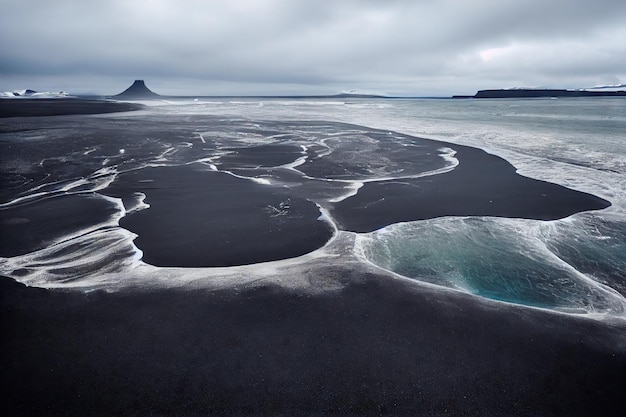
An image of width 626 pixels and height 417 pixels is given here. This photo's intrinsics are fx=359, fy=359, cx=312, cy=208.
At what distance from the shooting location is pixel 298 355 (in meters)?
4.66

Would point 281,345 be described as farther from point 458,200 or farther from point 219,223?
point 458,200

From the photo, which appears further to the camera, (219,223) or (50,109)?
(50,109)

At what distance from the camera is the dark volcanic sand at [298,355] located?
398 centimetres

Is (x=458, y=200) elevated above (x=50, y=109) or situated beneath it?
situated beneath

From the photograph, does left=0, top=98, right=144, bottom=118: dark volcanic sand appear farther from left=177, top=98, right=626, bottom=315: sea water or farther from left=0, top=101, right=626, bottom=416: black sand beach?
left=177, top=98, right=626, bottom=315: sea water

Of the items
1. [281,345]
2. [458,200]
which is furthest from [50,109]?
[281,345]

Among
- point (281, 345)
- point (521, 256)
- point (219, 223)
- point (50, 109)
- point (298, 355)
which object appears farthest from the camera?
point (50, 109)

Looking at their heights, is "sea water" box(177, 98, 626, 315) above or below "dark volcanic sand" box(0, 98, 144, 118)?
below

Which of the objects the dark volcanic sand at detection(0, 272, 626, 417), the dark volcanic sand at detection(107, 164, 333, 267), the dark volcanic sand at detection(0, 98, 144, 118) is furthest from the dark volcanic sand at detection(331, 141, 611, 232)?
the dark volcanic sand at detection(0, 98, 144, 118)

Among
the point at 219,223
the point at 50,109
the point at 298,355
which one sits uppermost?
the point at 50,109

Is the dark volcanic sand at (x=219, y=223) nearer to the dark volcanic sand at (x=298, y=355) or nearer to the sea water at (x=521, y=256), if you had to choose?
the dark volcanic sand at (x=298, y=355)

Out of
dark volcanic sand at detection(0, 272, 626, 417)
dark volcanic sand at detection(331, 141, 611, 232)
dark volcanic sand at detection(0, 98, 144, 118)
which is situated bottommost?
dark volcanic sand at detection(0, 272, 626, 417)

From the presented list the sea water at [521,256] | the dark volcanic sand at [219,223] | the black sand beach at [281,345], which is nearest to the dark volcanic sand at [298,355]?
the black sand beach at [281,345]

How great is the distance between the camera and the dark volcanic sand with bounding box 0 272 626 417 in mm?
3979
